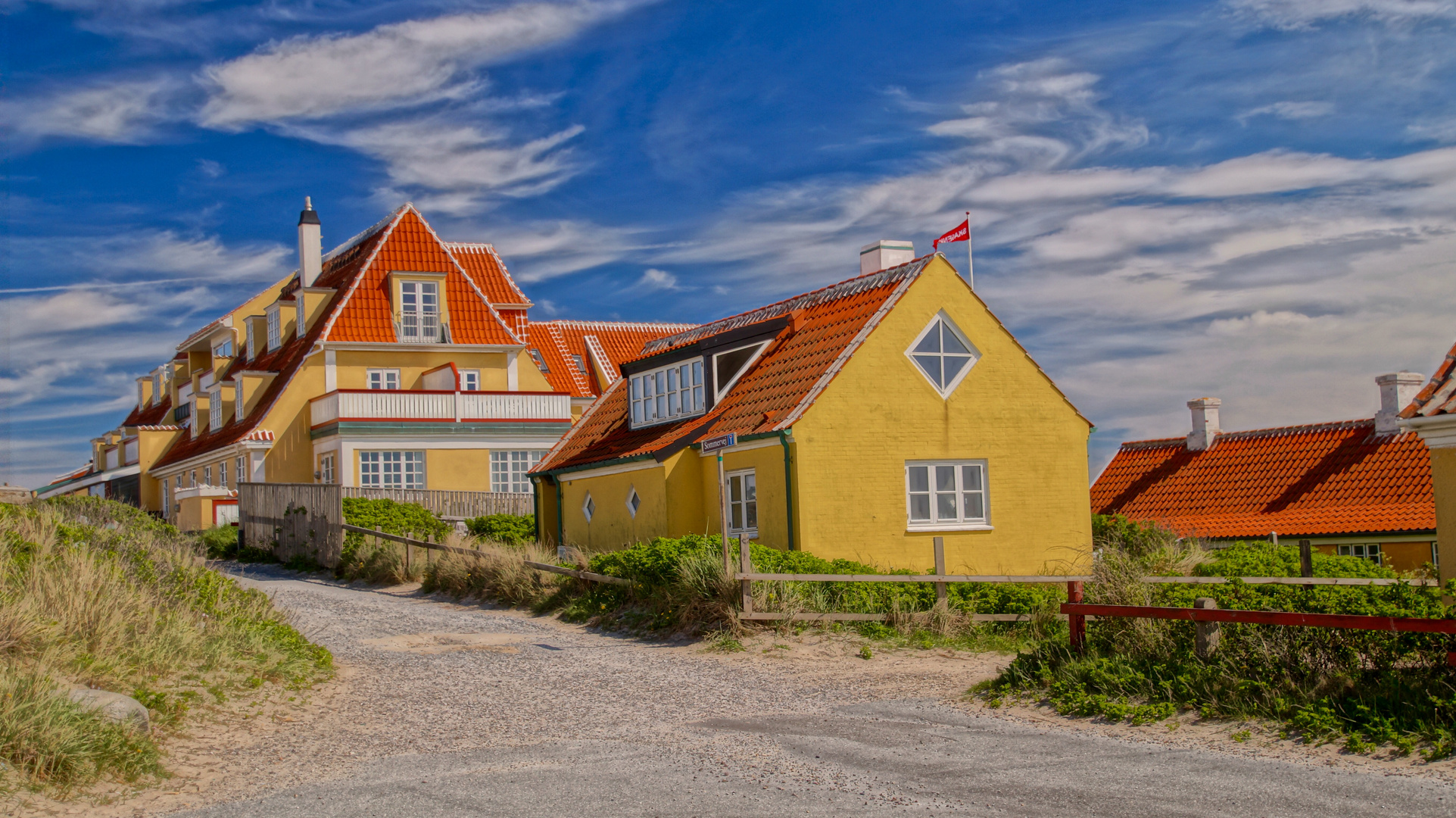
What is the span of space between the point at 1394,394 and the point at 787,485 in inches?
864

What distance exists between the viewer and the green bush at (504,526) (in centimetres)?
2972

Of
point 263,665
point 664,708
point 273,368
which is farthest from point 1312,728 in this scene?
point 273,368

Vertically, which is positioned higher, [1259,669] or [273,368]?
[273,368]

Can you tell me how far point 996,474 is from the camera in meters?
21.6

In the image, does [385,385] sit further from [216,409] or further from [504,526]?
[504,526]

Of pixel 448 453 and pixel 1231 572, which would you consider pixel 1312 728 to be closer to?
pixel 1231 572

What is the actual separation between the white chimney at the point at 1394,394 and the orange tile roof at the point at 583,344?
2450 cm

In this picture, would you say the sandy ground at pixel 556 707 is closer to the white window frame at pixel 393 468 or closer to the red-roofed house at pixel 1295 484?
the red-roofed house at pixel 1295 484


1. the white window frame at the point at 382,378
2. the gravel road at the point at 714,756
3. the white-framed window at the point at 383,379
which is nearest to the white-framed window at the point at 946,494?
the gravel road at the point at 714,756

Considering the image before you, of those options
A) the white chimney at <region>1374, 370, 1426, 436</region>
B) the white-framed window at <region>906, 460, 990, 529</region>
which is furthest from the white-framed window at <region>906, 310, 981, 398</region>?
the white chimney at <region>1374, 370, 1426, 436</region>

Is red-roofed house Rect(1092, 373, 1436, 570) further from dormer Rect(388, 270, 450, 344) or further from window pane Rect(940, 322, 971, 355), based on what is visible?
dormer Rect(388, 270, 450, 344)

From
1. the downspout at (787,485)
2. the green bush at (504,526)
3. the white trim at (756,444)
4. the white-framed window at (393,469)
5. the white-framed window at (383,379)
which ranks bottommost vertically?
the green bush at (504,526)

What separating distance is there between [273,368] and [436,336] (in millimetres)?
6289

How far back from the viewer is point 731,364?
24.9m
